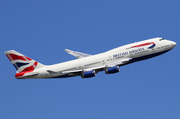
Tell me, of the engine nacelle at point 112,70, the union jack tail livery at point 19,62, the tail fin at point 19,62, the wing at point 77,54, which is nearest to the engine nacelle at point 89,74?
the engine nacelle at point 112,70

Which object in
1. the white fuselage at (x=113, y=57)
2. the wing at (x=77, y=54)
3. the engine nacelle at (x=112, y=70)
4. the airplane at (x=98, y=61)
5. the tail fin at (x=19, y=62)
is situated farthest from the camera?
the wing at (x=77, y=54)

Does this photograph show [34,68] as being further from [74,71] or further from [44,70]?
[74,71]

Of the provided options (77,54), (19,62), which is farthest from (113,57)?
(19,62)

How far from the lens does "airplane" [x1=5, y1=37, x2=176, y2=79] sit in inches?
2591

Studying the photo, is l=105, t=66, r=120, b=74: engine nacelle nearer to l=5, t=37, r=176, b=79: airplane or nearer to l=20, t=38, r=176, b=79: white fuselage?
l=5, t=37, r=176, b=79: airplane

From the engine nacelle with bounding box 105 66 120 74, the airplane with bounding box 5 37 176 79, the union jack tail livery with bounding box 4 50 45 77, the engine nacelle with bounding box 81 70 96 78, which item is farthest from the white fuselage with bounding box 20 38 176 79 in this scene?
the union jack tail livery with bounding box 4 50 45 77

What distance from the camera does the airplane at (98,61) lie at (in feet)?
216

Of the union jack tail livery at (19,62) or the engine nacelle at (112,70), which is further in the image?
the union jack tail livery at (19,62)

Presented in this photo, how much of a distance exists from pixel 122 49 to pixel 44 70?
866 inches

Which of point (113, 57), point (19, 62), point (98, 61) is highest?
point (19, 62)

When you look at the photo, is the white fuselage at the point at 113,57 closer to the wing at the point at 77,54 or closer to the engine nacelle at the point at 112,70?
the engine nacelle at the point at 112,70

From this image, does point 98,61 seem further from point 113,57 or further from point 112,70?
point 112,70

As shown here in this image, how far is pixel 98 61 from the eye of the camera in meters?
66.2

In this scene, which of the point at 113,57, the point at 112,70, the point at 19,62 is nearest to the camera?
the point at 112,70
